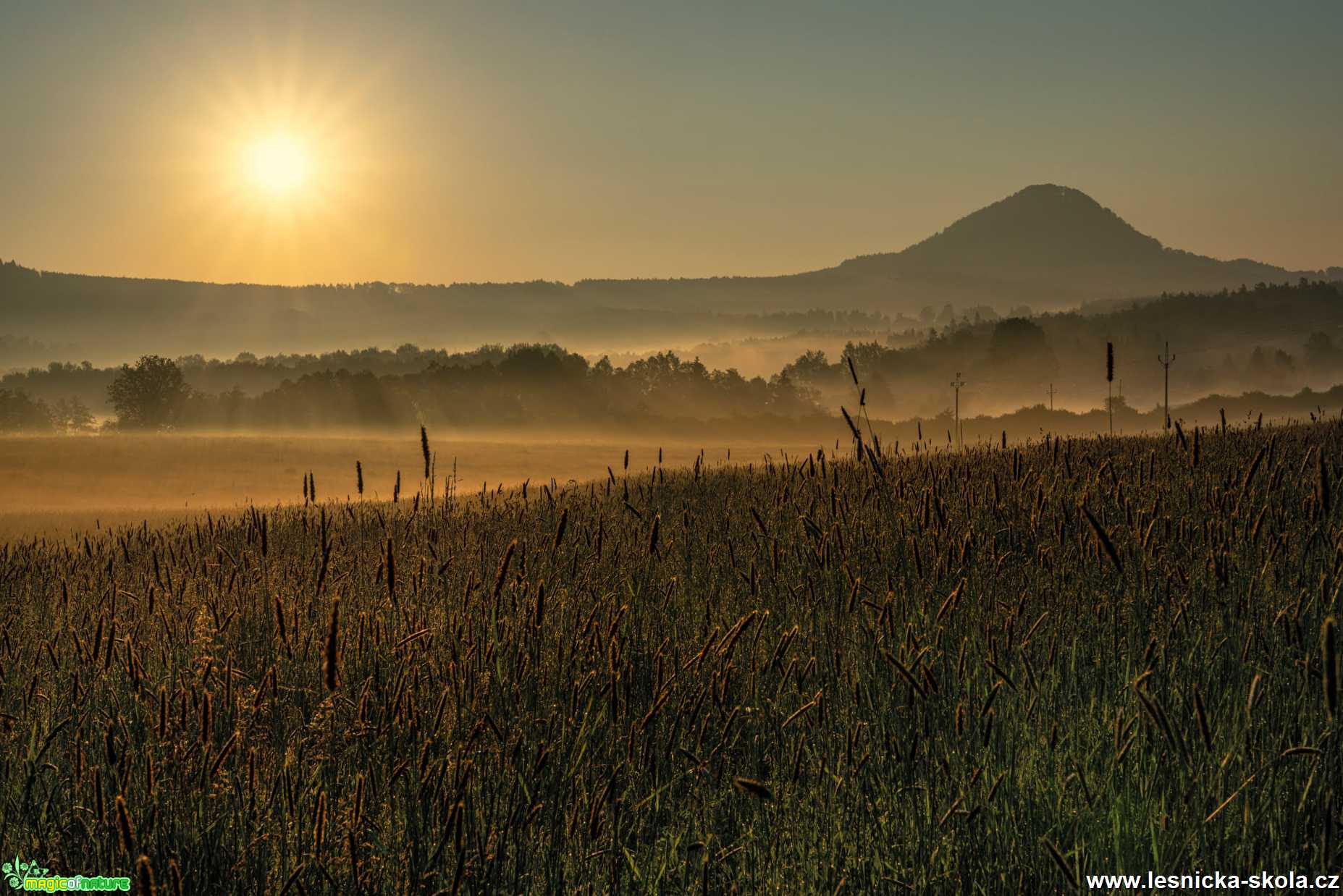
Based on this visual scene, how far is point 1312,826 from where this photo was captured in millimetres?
2680

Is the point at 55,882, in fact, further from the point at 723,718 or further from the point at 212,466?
the point at 212,466

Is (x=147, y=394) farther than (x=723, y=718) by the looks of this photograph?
Yes

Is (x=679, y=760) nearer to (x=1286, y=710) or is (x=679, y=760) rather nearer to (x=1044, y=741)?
(x=1044, y=741)

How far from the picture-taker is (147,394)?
11794 cm

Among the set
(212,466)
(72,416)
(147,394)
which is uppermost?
(147,394)

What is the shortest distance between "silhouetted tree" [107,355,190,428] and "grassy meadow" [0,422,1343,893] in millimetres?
127093

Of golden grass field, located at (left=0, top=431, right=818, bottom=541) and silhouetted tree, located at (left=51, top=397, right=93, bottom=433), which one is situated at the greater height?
silhouetted tree, located at (left=51, top=397, right=93, bottom=433)

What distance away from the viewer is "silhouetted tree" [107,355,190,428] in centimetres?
11656

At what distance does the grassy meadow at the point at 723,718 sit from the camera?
8.47 feet

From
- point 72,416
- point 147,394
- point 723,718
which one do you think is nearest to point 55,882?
point 723,718

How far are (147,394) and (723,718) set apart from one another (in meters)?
133

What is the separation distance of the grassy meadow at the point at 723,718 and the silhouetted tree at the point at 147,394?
5004 inches

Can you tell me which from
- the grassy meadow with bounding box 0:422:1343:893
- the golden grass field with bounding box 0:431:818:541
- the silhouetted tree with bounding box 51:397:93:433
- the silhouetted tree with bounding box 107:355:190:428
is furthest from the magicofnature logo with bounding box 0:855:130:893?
the silhouetted tree with bounding box 51:397:93:433

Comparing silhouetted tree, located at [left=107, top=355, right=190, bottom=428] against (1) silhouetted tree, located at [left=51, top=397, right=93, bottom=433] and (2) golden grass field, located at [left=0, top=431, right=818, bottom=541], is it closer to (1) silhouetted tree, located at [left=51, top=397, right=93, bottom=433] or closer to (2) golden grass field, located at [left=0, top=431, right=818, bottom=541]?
(1) silhouetted tree, located at [left=51, top=397, right=93, bottom=433]
